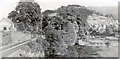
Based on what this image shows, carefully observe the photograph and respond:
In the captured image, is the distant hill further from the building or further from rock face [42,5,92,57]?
the building

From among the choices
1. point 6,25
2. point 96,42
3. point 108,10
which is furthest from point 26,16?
point 108,10

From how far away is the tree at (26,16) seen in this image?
6758 millimetres

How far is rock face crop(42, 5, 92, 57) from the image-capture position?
588cm

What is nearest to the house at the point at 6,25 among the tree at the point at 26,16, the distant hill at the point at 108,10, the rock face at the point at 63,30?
the tree at the point at 26,16

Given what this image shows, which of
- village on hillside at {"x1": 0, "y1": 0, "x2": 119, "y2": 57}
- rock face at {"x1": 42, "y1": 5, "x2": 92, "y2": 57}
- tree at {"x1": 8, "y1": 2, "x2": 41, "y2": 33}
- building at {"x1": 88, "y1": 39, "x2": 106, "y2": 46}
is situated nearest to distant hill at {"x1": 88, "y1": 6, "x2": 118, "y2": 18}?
village on hillside at {"x1": 0, "y1": 0, "x2": 119, "y2": 57}

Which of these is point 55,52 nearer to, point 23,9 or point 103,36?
point 103,36

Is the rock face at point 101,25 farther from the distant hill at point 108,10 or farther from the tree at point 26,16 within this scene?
the tree at point 26,16

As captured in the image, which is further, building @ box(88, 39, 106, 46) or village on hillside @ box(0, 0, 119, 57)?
building @ box(88, 39, 106, 46)

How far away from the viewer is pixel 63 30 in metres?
6.04

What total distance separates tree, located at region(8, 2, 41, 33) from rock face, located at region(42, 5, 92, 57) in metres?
0.60

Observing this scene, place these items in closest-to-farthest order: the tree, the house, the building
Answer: the building
the tree
the house

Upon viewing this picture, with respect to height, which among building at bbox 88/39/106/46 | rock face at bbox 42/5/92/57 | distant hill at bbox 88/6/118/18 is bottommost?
building at bbox 88/39/106/46

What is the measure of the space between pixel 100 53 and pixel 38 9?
2276 mm

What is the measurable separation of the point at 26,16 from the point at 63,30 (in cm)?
181
